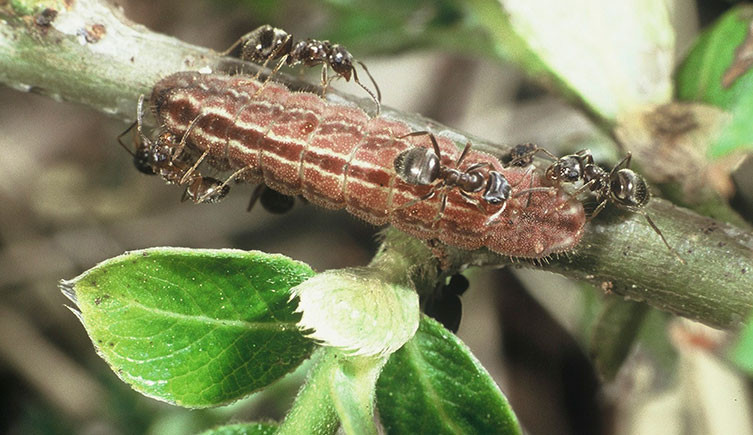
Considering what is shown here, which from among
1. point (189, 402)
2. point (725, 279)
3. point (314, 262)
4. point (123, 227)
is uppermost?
point (189, 402)

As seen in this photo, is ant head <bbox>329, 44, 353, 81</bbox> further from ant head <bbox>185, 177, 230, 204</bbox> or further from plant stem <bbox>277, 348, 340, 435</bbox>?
plant stem <bbox>277, 348, 340, 435</bbox>

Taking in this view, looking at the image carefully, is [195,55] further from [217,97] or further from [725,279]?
[725,279]


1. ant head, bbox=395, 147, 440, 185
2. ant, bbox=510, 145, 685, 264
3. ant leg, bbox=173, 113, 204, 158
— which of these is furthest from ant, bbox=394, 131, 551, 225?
ant leg, bbox=173, 113, 204, 158

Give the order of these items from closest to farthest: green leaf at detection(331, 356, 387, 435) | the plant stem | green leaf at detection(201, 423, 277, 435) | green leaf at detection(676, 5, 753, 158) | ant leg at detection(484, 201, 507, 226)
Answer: green leaf at detection(331, 356, 387, 435) → the plant stem → green leaf at detection(201, 423, 277, 435) → ant leg at detection(484, 201, 507, 226) → green leaf at detection(676, 5, 753, 158)

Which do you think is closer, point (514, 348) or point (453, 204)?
point (453, 204)

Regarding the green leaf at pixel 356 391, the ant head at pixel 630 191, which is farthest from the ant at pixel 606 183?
the green leaf at pixel 356 391

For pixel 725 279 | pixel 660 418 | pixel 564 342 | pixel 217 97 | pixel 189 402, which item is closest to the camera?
pixel 189 402

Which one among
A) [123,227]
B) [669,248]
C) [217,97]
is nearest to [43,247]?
[123,227]
